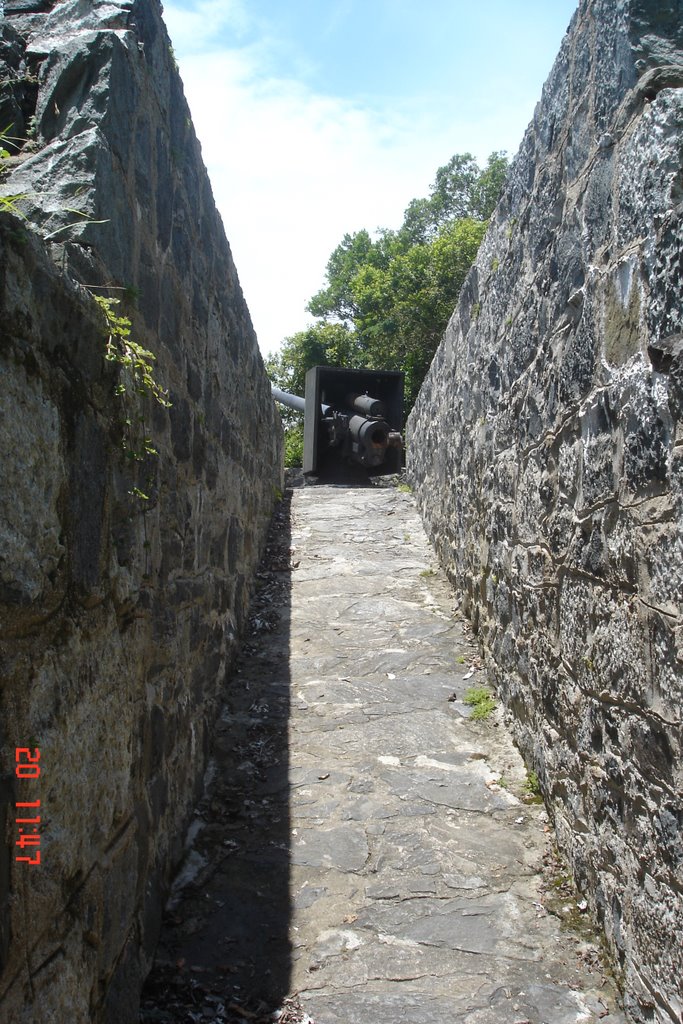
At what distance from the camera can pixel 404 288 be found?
22.6 meters

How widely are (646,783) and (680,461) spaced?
84 centimetres

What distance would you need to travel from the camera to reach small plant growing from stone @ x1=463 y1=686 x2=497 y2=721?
3914mm

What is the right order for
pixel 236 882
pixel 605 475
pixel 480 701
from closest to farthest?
pixel 605 475
pixel 236 882
pixel 480 701

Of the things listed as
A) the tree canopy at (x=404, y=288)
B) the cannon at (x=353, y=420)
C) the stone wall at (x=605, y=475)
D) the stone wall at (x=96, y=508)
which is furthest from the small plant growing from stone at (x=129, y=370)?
the tree canopy at (x=404, y=288)

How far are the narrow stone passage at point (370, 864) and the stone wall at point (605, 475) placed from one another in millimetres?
201

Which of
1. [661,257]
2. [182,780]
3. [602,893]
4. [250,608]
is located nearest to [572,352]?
[661,257]

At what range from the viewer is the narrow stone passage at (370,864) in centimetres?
225

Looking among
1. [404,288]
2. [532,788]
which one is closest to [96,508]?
[532,788]

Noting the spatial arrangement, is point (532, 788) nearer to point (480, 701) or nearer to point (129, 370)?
point (480, 701)

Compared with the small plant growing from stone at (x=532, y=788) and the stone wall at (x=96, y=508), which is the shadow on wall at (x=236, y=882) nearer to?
the stone wall at (x=96, y=508)

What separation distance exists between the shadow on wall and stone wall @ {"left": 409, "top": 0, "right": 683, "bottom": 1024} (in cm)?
100

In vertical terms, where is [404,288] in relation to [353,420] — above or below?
above

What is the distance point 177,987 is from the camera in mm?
2238

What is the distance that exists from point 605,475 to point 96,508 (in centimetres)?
149
